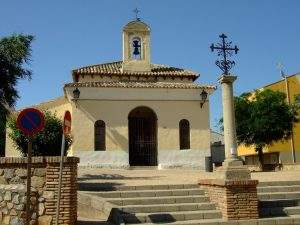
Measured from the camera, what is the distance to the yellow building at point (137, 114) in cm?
2281

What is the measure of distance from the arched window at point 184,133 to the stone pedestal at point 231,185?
39.4ft

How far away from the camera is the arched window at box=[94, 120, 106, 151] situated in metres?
23.0

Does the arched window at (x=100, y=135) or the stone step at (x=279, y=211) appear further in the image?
the arched window at (x=100, y=135)

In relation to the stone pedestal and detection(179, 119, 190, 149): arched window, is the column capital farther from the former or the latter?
detection(179, 119, 190, 149): arched window

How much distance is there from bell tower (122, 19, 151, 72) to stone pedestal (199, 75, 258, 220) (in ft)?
45.1

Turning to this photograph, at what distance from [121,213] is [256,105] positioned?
56.8 feet

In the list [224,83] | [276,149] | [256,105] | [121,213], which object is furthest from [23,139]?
[276,149]

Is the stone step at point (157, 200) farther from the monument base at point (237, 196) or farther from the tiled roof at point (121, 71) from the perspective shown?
the tiled roof at point (121, 71)

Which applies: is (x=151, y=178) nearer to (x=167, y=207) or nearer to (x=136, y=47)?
(x=167, y=207)

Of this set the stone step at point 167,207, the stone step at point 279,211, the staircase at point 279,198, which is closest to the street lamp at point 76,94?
the staircase at point 279,198

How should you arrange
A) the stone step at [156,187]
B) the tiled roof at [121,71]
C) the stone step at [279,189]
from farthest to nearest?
the tiled roof at [121,71], the stone step at [279,189], the stone step at [156,187]

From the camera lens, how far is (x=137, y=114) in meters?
24.3

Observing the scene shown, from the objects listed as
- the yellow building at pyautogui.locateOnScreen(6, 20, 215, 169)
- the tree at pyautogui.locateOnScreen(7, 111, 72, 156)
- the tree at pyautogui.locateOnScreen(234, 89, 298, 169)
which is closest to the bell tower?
the yellow building at pyautogui.locateOnScreen(6, 20, 215, 169)

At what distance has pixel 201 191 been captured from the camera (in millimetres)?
12188
